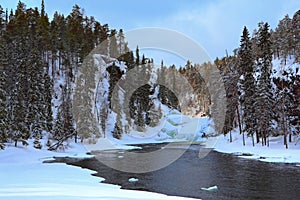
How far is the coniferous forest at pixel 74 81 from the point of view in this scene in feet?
147

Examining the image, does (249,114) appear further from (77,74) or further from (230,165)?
(77,74)

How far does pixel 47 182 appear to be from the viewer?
67.1 ft

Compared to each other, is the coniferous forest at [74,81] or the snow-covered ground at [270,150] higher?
the coniferous forest at [74,81]

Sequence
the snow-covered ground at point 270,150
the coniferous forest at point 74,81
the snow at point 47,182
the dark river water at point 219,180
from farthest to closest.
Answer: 1. the coniferous forest at point 74,81
2. the snow-covered ground at point 270,150
3. the dark river water at point 219,180
4. the snow at point 47,182

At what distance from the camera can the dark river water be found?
19.5 meters

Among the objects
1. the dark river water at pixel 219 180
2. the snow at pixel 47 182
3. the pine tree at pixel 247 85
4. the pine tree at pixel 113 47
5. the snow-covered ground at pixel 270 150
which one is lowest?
the dark river water at pixel 219 180

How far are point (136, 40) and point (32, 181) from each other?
9774 cm

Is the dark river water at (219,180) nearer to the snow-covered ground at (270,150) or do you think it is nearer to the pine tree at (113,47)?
the snow-covered ground at (270,150)

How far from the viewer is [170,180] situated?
2464cm

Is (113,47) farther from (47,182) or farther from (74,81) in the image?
(47,182)

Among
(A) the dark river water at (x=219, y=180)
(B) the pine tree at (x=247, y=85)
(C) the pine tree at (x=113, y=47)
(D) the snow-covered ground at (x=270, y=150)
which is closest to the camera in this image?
(A) the dark river water at (x=219, y=180)

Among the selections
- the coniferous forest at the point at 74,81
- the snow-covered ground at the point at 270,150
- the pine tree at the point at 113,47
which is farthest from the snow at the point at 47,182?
the pine tree at the point at 113,47

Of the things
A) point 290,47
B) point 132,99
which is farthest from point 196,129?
point 290,47

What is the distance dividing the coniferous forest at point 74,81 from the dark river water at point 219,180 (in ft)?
49.2
